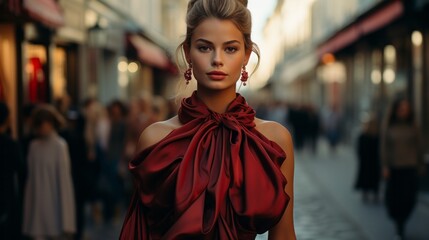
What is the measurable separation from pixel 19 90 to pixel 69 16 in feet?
15.7

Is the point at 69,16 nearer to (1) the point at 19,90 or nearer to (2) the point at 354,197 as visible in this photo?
(1) the point at 19,90

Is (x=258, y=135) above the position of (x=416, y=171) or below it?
above

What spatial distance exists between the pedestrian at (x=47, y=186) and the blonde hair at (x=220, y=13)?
18.4 ft

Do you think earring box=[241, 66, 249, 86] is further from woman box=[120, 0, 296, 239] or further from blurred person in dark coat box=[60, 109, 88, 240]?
blurred person in dark coat box=[60, 109, 88, 240]

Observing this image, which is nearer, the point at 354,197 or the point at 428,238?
the point at 428,238

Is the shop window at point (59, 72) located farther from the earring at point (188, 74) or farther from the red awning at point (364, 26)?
the earring at point (188, 74)

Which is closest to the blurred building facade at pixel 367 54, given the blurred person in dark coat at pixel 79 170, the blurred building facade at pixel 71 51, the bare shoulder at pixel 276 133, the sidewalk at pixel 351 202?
the sidewalk at pixel 351 202

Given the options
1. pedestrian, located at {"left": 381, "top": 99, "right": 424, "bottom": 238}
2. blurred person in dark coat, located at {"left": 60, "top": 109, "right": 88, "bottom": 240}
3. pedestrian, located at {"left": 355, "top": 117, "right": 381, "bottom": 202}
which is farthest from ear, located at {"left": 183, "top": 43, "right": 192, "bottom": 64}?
pedestrian, located at {"left": 355, "top": 117, "right": 381, "bottom": 202}

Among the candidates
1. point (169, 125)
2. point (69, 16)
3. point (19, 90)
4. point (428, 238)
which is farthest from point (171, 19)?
point (169, 125)

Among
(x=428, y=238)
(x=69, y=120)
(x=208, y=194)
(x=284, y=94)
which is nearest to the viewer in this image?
(x=208, y=194)

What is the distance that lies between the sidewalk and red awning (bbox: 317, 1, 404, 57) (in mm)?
3368

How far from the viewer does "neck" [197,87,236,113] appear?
346cm

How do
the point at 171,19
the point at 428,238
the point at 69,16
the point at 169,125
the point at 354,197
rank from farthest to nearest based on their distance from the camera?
1. the point at 171,19
2. the point at 69,16
3. the point at 354,197
4. the point at 428,238
5. the point at 169,125

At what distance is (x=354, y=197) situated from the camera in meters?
15.9
